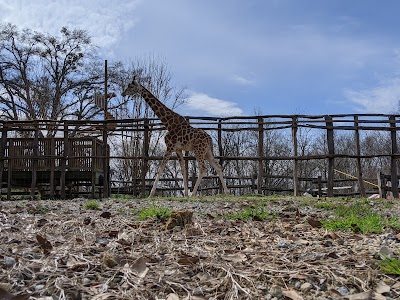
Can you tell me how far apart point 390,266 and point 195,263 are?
1177 millimetres

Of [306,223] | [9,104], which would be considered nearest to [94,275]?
[306,223]

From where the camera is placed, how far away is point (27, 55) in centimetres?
2400

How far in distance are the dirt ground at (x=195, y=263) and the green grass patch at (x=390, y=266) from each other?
0.03 m

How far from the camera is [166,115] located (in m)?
9.86

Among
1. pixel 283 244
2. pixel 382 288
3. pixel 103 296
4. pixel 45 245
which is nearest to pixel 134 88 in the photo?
pixel 45 245

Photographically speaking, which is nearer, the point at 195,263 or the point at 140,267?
the point at 140,267

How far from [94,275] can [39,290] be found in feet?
1.14

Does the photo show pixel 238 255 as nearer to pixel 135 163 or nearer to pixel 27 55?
pixel 135 163

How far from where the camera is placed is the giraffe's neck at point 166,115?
970 cm

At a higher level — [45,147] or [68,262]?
[45,147]

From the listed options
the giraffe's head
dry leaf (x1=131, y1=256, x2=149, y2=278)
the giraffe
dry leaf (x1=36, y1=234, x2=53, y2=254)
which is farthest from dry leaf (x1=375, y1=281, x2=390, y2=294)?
the giraffe's head

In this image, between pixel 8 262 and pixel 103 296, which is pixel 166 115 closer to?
pixel 8 262

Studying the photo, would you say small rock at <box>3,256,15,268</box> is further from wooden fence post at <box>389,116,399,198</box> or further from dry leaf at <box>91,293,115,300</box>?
wooden fence post at <box>389,116,399,198</box>

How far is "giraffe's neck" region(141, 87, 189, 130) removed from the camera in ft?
31.8
